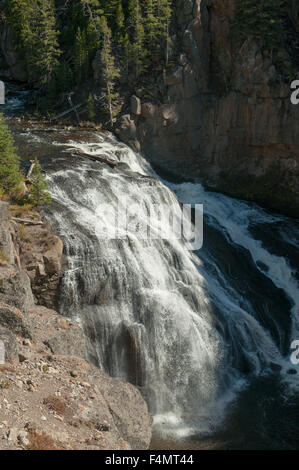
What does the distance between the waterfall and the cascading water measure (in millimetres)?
46

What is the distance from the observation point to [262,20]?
30.5 meters

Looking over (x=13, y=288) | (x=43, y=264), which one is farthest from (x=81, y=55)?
(x=13, y=288)

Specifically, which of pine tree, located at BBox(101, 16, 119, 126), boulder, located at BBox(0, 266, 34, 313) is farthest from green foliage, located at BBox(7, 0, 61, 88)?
boulder, located at BBox(0, 266, 34, 313)

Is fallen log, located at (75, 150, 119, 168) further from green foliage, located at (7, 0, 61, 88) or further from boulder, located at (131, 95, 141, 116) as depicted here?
green foliage, located at (7, 0, 61, 88)

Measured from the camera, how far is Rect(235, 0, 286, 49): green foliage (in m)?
30.5

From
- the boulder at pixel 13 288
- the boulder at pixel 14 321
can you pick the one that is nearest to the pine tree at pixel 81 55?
the boulder at pixel 13 288

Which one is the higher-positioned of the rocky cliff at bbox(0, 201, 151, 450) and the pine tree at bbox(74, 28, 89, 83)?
the pine tree at bbox(74, 28, 89, 83)

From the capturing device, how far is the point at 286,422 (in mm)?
17078

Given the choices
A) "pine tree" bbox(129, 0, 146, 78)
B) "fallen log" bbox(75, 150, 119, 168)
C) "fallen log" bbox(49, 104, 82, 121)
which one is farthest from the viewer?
"fallen log" bbox(49, 104, 82, 121)

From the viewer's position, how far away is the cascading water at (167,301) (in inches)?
703

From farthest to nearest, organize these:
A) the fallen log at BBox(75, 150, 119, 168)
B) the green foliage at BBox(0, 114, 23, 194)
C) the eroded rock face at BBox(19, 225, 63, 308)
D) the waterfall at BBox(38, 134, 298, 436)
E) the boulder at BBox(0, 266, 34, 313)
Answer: the fallen log at BBox(75, 150, 119, 168) < the green foliage at BBox(0, 114, 23, 194) < the waterfall at BBox(38, 134, 298, 436) < the eroded rock face at BBox(19, 225, 63, 308) < the boulder at BBox(0, 266, 34, 313)

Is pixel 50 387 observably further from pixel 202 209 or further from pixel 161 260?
pixel 202 209

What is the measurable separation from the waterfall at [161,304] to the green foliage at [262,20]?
1480 centimetres

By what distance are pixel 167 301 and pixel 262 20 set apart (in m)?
23.0
